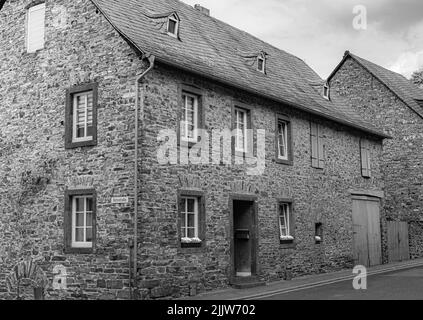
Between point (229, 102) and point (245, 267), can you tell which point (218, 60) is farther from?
point (245, 267)

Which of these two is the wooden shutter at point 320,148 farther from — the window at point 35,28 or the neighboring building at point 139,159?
the window at point 35,28

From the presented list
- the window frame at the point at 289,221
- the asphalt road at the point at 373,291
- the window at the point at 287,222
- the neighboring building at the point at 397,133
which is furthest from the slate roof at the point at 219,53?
the asphalt road at the point at 373,291

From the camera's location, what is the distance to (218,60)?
1730cm

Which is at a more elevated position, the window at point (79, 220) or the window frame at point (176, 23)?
the window frame at point (176, 23)

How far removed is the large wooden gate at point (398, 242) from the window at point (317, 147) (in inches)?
274

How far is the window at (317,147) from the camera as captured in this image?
20.1 metres

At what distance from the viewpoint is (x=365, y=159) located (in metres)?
23.9

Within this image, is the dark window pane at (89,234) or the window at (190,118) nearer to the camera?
the dark window pane at (89,234)

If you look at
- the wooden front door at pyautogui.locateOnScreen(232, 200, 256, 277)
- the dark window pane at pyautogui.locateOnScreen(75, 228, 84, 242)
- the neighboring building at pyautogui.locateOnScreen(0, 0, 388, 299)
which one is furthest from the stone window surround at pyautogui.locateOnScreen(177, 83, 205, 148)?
the dark window pane at pyautogui.locateOnScreen(75, 228, 84, 242)

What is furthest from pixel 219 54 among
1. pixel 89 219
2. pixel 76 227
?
pixel 76 227

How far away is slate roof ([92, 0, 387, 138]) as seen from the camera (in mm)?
14666
